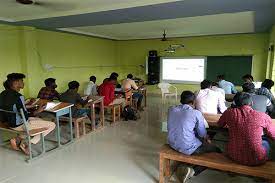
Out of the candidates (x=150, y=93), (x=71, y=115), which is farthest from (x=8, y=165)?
(x=150, y=93)

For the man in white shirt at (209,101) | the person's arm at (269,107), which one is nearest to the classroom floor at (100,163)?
the man in white shirt at (209,101)

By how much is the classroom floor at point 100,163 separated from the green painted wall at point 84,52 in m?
2.98

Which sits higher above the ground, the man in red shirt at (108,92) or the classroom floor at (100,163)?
the man in red shirt at (108,92)

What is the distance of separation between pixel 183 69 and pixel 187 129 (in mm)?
6614

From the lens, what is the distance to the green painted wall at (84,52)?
5.61 metres

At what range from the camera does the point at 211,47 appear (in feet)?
25.9

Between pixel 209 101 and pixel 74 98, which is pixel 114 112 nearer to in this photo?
pixel 74 98

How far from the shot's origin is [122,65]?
9.74 meters

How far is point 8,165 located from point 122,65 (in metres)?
7.24

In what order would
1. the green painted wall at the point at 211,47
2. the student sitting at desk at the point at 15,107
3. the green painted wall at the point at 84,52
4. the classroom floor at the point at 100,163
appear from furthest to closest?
the green painted wall at the point at 211,47 → the green painted wall at the point at 84,52 → the student sitting at desk at the point at 15,107 → the classroom floor at the point at 100,163

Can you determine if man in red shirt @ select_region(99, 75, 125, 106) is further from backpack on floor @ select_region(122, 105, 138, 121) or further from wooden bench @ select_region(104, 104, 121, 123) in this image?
backpack on floor @ select_region(122, 105, 138, 121)

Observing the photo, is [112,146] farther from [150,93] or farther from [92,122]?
[150,93]

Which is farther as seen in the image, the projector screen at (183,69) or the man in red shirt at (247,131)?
the projector screen at (183,69)

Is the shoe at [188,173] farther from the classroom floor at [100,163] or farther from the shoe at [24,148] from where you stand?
the shoe at [24,148]
